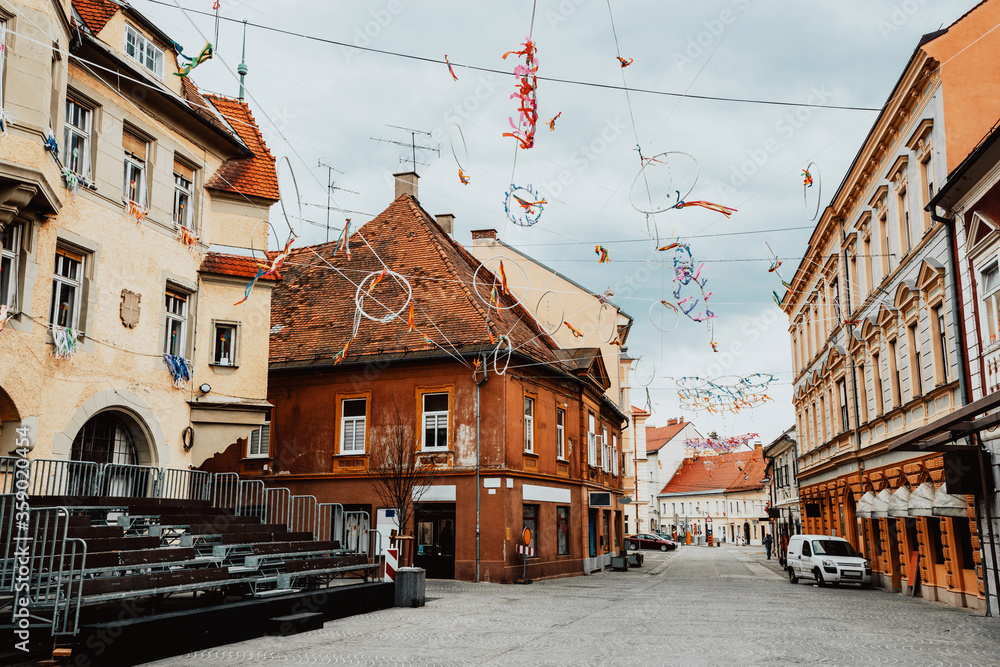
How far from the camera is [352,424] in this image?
88.0 ft

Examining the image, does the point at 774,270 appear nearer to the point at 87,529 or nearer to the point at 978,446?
the point at 978,446

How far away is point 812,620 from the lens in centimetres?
1532

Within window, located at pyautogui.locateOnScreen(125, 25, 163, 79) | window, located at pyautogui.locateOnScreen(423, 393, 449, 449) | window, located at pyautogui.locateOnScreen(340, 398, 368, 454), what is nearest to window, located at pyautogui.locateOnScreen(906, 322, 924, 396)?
window, located at pyautogui.locateOnScreen(423, 393, 449, 449)

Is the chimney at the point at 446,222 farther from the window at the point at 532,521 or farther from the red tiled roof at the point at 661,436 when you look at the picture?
the red tiled roof at the point at 661,436

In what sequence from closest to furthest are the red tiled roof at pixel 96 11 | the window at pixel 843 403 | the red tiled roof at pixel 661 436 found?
the red tiled roof at pixel 96 11
the window at pixel 843 403
the red tiled roof at pixel 661 436

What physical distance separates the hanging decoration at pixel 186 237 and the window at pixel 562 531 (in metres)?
15.9

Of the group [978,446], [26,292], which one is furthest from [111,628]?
[978,446]

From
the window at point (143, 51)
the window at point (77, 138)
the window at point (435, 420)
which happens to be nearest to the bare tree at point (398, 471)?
the window at point (435, 420)

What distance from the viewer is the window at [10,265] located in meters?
14.1

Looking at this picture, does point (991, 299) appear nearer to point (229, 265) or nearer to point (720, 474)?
point (229, 265)

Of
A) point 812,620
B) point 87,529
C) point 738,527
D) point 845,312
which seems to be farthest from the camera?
point 738,527

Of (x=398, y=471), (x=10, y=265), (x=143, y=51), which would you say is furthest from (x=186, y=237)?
(x=398, y=471)

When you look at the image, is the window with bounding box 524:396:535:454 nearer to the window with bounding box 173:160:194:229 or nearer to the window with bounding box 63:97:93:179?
the window with bounding box 173:160:194:229

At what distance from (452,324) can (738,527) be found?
72568 mm
